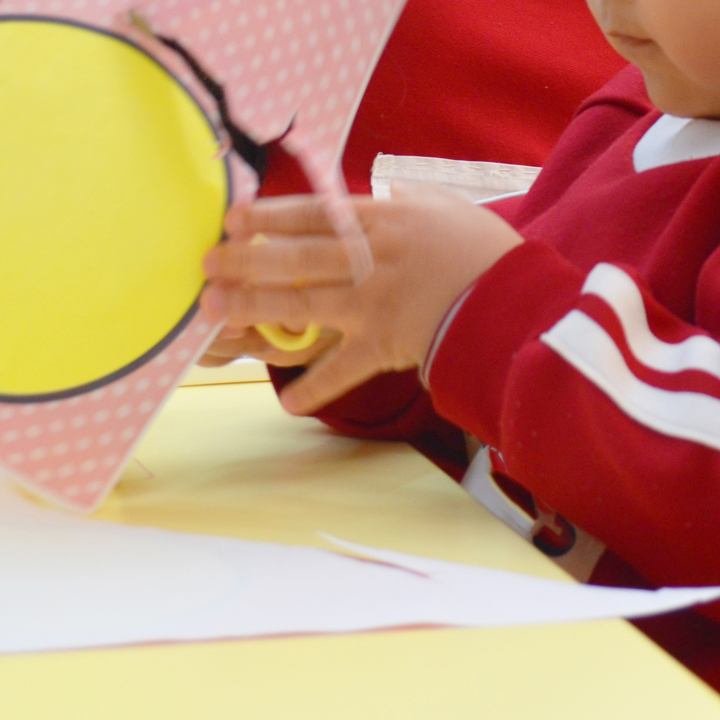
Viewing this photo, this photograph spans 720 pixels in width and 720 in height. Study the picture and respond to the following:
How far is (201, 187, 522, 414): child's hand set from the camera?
31 centimetres

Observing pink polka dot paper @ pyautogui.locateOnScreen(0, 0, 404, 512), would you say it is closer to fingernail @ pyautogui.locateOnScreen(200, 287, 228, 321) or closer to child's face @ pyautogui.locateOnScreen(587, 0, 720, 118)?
fingernail @ pyautogui.locateOnScreen(200, 287, 228, 321)

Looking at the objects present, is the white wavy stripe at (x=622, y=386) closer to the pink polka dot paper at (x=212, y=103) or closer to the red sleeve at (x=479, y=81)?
the pink polka dot paper at (x=212, y=103)

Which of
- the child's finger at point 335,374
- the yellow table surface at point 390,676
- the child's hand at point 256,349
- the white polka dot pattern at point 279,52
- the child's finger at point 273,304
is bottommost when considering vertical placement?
the child's hand at point 256,349

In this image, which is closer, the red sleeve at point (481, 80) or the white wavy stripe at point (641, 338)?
the white wavy stripe at point (641, 338)

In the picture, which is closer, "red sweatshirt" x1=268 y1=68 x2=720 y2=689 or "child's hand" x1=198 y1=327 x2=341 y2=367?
"red sweatshirt" x1=268 y1=68 x2=720 y2=689

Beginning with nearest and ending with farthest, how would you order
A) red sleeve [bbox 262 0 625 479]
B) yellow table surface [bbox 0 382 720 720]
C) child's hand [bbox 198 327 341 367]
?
yellow table surface [bbox 0 382 720 720], child's hand [bbox 198 327 341 367], red sleeve [bbox 262 0 625 479]

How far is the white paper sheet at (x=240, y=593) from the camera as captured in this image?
0.72 feet

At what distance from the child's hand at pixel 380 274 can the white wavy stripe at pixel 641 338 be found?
1.9 inches

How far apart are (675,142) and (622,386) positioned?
25 centimetres

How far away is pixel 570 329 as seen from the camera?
303 millimetres

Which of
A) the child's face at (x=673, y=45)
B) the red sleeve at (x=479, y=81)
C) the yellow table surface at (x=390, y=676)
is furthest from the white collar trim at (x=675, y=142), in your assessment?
the red sleeve at (x=479, y=81)

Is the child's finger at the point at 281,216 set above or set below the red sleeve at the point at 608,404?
above

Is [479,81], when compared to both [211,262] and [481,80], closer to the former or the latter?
[481,80]

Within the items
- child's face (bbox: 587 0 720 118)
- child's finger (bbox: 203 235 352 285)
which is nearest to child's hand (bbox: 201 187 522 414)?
child's finger (bbox: 203 235 352 285)
